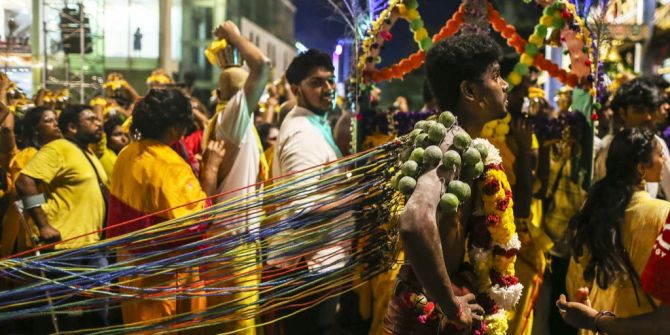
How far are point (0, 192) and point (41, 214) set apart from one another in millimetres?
1316

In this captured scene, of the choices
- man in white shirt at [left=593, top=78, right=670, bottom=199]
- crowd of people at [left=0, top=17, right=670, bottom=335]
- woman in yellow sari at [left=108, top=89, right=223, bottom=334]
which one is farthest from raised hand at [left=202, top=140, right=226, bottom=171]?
man in white shirt at [left=593, top=78, right=670, bottom=199]

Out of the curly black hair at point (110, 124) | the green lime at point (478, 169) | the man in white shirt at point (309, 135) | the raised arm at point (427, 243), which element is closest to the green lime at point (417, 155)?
the raised arm at point (427, 243)

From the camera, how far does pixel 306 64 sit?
5.53 m

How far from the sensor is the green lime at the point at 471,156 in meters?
3.14

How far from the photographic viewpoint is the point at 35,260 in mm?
3830

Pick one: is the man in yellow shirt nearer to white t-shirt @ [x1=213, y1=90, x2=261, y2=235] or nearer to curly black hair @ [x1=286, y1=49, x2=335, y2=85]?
white t-shirt @ [x1=213, y1=90, x2=261, y2=235]

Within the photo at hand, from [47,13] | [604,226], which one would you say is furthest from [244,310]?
[47,13]

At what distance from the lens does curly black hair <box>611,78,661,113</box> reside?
6039 mm

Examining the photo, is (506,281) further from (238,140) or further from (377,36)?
(377,36)

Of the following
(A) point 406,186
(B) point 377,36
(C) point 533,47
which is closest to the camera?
(A) point 406,186

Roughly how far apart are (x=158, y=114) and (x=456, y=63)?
2076mm

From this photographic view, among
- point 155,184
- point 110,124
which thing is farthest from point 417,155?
point 110,124

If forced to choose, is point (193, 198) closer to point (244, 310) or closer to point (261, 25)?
point (244, 310)

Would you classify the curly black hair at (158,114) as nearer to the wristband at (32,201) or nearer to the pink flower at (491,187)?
the wristband at (32,201)
